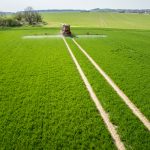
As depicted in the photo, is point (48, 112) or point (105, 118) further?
point (48, 112)

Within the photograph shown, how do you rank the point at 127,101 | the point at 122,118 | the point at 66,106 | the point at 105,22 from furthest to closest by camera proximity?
the point at 105,22 < the point at 127,101 < the point at 66,106 < the point at 122,118

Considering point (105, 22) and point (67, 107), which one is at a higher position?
point (105, 22)

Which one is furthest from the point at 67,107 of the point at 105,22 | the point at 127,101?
the point at 105,22

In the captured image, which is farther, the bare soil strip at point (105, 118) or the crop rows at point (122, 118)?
the crop rows at point (122, 118)

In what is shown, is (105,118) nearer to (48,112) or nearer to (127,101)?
(127,101)

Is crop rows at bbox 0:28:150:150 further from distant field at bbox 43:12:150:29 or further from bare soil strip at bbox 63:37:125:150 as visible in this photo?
distant field at bbox 43:12:150:29

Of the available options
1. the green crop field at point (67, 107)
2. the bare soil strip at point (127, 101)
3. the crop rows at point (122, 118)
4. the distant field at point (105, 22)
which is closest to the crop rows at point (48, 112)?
the green crop field at point (67, 107)

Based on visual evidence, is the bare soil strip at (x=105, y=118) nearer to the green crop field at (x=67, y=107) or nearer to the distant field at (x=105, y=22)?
the green crop field at (x=67, y=107)

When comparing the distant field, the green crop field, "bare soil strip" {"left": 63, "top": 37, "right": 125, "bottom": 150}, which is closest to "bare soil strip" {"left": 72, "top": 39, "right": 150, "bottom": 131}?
the green crop field

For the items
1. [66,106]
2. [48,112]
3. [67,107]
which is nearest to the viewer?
[48,112]

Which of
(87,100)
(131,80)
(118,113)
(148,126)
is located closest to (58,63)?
(131,80)

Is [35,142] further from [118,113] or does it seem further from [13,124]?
[118,113]

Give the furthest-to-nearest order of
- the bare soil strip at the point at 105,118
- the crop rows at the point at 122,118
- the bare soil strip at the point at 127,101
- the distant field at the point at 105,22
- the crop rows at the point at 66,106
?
the distant field at the point at 105,22
the bare soil strip at the point at 127,101
the crop rows at the point at 66,106
the crop rows at the point at 122,118
the bare soil strip at the point at 105,118
